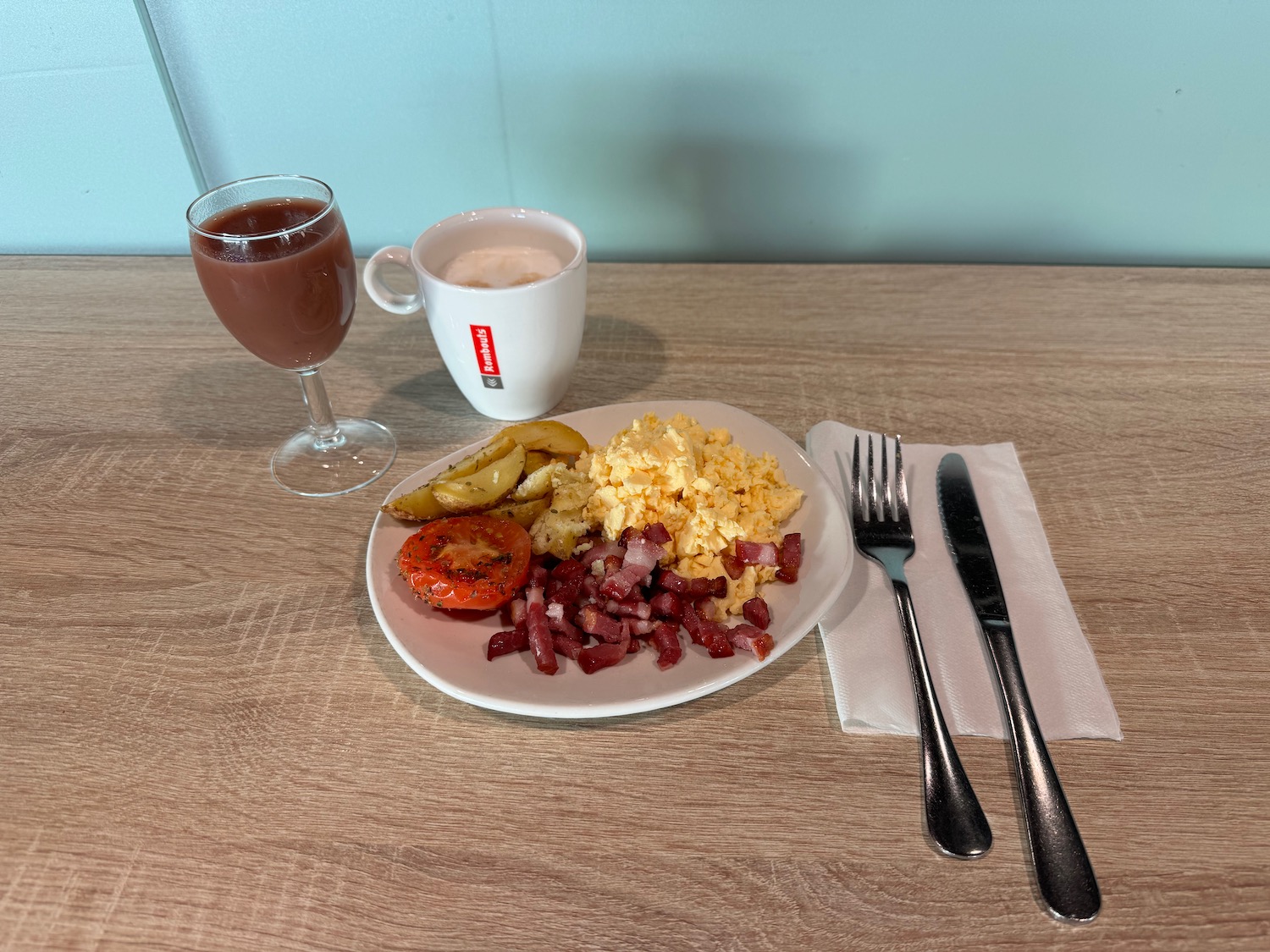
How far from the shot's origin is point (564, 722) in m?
0.85

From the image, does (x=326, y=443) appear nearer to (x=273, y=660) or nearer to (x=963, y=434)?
(x=273, y=660)

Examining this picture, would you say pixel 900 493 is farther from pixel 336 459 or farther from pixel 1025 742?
pixel 336 459

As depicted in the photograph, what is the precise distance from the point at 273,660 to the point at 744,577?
1.68 ft

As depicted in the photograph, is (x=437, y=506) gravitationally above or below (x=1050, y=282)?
above

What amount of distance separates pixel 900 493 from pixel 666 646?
377mm

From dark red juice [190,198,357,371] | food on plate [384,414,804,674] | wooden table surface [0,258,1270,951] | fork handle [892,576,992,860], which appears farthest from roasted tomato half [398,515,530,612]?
fork handle [892,576,992,860]

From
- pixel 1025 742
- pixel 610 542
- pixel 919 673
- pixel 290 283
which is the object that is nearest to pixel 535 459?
pixel 610 542

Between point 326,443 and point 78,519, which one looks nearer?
point 78,519

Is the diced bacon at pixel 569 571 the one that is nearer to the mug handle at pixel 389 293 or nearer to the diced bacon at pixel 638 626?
the diced bacon at pixel 638 626

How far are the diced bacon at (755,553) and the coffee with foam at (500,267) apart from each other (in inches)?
18.7

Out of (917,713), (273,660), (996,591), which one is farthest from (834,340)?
(273,660)

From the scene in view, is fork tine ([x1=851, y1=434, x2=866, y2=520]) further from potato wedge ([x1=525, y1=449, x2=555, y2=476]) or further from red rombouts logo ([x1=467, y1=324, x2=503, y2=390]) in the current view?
red rombouts logo ([x1=467, y1=324, x2=503, y2=390])

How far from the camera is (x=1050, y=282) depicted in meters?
1.52

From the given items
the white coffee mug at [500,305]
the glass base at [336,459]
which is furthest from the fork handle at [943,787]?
the glass base at [336,459]
